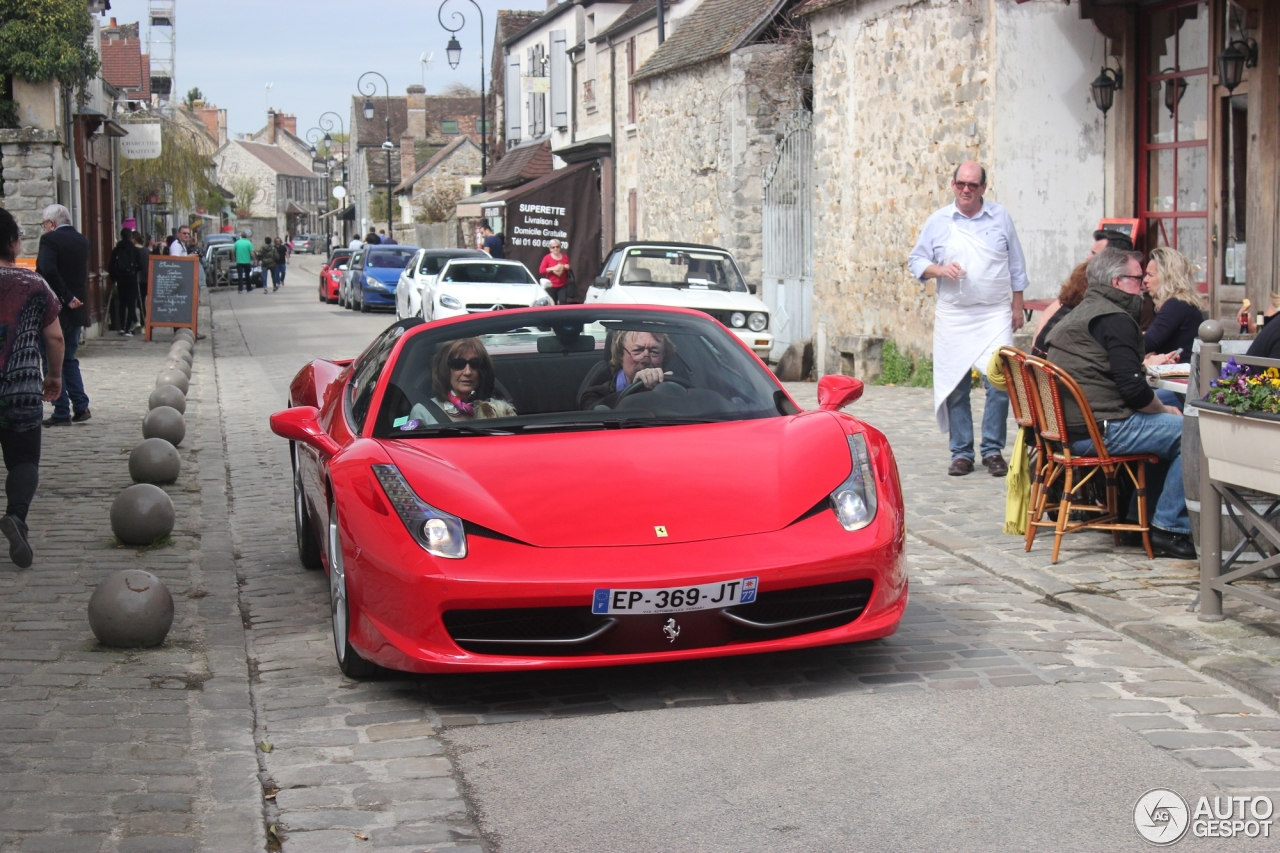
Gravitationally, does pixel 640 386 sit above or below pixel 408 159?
below

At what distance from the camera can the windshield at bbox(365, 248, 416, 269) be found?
3659 cm

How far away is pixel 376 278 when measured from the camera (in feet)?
118

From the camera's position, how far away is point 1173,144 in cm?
1362

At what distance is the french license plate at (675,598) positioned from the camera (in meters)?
4.60

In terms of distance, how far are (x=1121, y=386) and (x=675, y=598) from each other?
324 centimetres

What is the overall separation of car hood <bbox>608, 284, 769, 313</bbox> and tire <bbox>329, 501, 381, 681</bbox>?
12.7m

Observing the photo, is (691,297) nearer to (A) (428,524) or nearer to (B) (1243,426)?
(B) (1243,426)

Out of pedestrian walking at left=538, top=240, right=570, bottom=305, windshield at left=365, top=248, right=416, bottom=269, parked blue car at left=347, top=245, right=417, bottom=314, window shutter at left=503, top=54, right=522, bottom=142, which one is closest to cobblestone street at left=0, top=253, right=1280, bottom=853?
pedestrian walking at left=538, top=240, right=570, bottom=305

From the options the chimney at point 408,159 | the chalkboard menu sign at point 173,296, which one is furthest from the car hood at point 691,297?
the chimney at point 408,159

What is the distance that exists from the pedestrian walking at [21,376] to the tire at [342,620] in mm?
2487

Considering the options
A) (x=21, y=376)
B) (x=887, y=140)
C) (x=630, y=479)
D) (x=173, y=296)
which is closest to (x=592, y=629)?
(x=630, y=479)

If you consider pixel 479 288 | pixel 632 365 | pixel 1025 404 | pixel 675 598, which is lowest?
pixel 675 598

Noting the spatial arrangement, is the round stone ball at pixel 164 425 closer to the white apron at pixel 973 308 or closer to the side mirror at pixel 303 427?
the side mirror at pixel 303 427

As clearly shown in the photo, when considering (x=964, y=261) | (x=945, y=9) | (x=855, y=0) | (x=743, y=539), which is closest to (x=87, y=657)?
(x=743, y=539)
